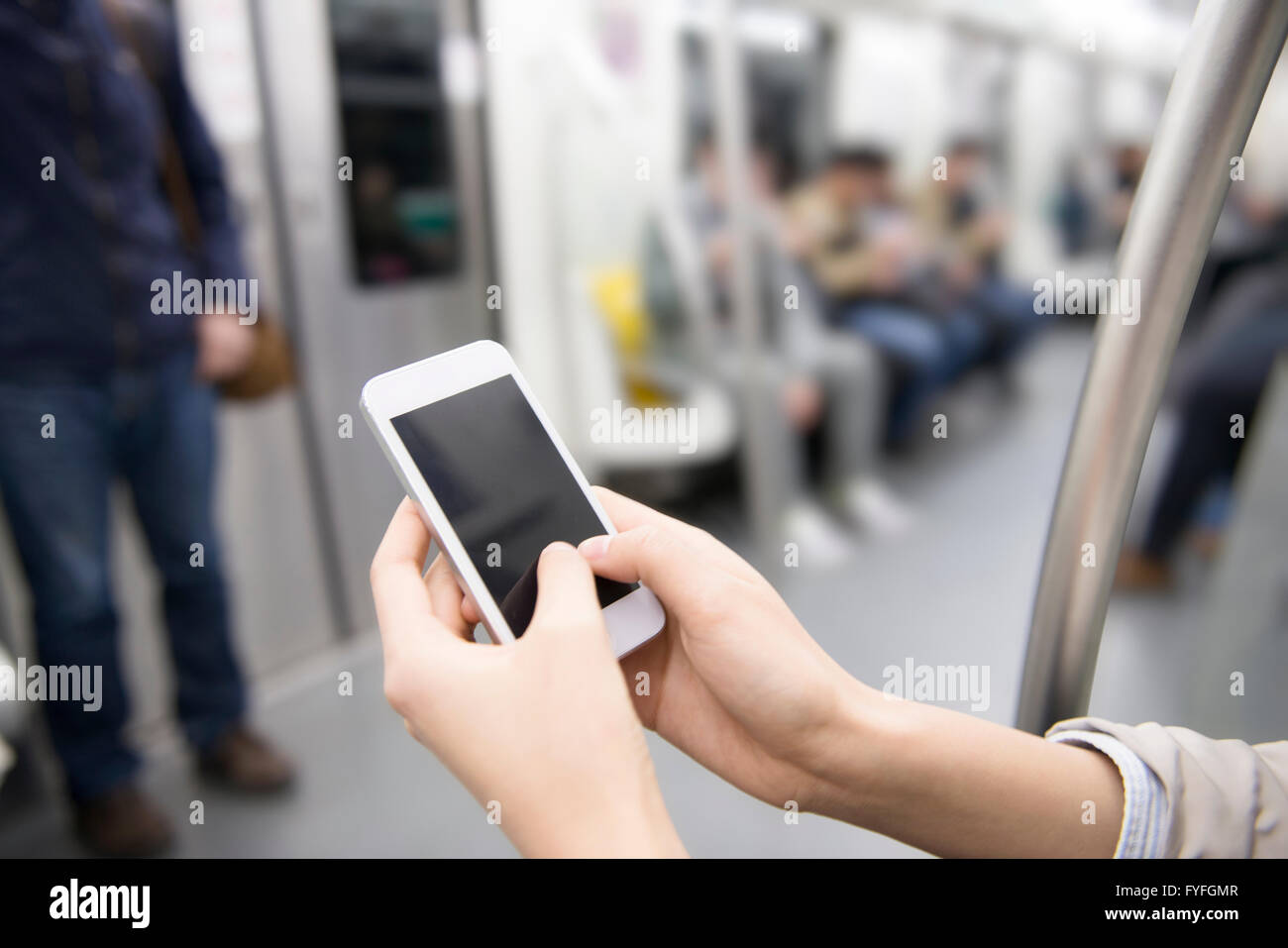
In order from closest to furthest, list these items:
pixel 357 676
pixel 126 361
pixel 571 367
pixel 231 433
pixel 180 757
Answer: pixel 126 361, pixel 180 757, pixel 231 433, pixel 357 676, pixel 571 367

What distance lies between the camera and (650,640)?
1.67 feet

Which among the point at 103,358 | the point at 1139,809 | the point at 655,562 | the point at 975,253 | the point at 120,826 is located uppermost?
the point at 975,253

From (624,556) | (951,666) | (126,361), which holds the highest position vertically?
(126,361)

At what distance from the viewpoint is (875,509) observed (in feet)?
7.82

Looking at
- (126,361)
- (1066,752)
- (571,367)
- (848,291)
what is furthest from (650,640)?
(848,291)

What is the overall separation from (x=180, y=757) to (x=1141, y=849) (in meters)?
1.43

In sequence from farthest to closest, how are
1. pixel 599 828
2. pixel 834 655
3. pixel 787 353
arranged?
pixel 787 353, pixel 834 655, pixel 599 828

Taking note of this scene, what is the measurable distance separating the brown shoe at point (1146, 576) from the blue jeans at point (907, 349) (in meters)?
0.97

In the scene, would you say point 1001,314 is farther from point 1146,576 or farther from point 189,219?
point 189,219

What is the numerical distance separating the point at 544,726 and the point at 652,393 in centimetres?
180

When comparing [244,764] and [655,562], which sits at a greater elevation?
[655,562]

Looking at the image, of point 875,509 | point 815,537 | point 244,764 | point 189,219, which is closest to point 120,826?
point 244,764

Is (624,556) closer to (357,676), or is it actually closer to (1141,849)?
(1141,849)

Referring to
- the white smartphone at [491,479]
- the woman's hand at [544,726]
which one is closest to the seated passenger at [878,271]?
the white smartphone at [491,479]
